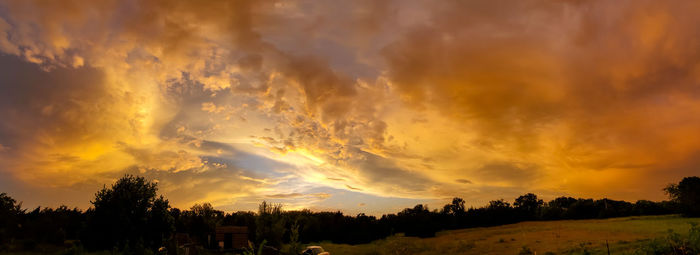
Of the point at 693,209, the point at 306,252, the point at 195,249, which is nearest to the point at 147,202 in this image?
the point at 195,249

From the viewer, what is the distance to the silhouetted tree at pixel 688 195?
51.6 metres

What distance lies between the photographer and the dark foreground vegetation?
103 feet

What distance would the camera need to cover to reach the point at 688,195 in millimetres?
52844

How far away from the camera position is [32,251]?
35969mm

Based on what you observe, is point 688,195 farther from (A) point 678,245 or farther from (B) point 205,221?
(B) point 205,221

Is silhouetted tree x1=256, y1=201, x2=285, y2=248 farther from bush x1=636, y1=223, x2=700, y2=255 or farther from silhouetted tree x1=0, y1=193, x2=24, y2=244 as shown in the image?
bush x1=636, y1=223, x2=700, y2=255

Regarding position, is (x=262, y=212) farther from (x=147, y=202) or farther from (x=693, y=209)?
(x=693, y=209)

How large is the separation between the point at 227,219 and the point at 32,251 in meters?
54.5

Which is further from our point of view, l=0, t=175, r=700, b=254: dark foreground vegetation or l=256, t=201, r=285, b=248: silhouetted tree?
l=256, t=201, r=285, b=248: silhouetted tree

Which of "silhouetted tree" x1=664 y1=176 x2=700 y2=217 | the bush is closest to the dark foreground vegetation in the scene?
"silhouetted tree" x1=664 y1=176 x2=700 y2=217

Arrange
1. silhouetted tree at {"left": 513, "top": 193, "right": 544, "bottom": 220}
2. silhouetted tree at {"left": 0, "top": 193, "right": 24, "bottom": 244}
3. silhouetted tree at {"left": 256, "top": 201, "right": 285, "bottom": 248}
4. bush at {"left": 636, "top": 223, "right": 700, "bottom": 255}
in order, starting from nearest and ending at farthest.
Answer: bush at {"left": 636, "top": 223, "right": 700, "bottom": 255} → silhouetted tree at {"left": 0, "top": 193, "right": 24, "bottom": 244} → silhouetted tree at {"left": 256, "top": 201, "right": 285, "bottom": 248} → silhouetted tree at {"left": 513, "top": 193, "right": 544, "bottom": 220}

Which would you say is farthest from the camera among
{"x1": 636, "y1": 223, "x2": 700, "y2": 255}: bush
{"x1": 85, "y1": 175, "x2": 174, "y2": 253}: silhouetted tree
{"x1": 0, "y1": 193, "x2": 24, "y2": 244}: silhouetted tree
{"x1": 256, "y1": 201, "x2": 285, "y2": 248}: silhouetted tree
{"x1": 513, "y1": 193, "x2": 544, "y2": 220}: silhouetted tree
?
{"x1": 513, "y1": 193, "x2": 544, "y2": 220}: silhouetted tree

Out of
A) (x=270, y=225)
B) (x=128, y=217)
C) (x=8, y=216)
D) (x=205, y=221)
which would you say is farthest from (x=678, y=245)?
(x=205, y=221)

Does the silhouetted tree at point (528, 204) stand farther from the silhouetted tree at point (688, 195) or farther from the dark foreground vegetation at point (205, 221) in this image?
the silhouetted tree at point (688, 195)
